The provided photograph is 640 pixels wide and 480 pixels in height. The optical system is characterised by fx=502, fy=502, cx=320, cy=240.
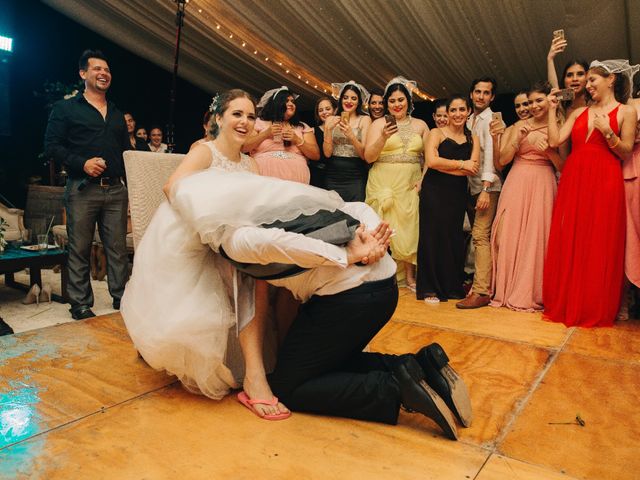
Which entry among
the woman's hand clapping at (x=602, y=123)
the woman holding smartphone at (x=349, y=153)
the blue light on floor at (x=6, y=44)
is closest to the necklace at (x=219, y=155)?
the woman holding smartphone at (x=349, y=153)

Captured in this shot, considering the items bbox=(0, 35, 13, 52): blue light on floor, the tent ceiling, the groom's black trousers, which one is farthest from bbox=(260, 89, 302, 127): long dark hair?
bbox=(0, 35, 13, 52): blue light on floor

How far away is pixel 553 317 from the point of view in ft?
10.2

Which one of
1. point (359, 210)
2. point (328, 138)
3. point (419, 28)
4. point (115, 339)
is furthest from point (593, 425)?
point (419, 28)

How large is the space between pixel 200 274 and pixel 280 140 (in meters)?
1.93

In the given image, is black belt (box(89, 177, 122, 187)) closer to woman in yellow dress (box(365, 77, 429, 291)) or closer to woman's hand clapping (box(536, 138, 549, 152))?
woman in yellow dress (box(365, 77, 429, 291))

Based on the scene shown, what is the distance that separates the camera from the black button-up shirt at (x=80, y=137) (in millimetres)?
3105

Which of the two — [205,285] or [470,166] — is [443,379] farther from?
[470,166]

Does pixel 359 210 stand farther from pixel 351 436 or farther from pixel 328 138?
pixel 328 138

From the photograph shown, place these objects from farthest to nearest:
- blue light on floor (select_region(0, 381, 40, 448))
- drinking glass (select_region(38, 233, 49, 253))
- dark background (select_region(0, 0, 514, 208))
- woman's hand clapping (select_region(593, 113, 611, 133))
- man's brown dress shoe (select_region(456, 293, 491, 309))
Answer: dark background (select_region(0, 0, 514, 208)), drinking glass (select_region(38, 233, 49, 253)), man's brown dress shoe (select_region(456, 293, 491, 309)), woman's hand clapping (select_region(593, 113, 611, 133)), blue light on floor (select_region(0, 381, 40, 448))

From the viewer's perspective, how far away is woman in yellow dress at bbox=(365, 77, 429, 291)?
Result: 3793mm

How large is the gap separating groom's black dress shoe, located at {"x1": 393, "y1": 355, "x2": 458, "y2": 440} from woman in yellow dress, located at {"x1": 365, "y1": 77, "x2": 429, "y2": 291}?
2.32m

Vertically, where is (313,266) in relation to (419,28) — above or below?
below

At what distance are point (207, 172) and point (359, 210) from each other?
1.84 feet

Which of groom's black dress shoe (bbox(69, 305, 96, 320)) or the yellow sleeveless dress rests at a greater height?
the yellow sleeveless dress
